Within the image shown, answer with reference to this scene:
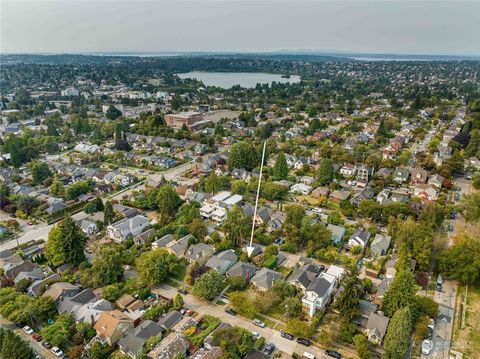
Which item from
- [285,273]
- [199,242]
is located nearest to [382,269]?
[285,273]

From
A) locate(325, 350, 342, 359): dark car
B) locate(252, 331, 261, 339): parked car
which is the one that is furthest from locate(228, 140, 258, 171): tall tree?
locate(325, 350, 342, 359): dark car

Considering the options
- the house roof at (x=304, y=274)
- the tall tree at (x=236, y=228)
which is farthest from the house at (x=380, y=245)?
the tall tree at (x=236, y=228)

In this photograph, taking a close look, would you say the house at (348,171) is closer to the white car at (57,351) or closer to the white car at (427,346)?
the white car at (427,346)

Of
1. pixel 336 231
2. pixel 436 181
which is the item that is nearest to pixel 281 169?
pixel 336 231

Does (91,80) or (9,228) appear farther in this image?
(91,80)

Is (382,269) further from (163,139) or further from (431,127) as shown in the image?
(431,127)

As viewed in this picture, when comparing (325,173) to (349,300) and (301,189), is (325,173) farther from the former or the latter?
(349,300)

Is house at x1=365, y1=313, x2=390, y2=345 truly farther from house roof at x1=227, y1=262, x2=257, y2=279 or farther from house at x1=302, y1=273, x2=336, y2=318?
house roof at x1=227, y1=262, x2=257, y2=279
